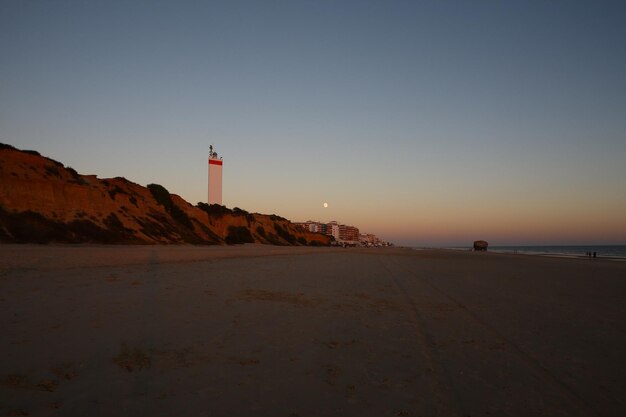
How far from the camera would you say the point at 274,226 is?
251 ft

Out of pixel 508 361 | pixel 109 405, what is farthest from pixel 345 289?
pixel 109 405

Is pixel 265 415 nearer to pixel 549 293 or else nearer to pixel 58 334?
pixel 58 334

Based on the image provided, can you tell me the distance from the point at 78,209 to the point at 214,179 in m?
35.0

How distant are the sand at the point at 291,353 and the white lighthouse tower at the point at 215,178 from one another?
51775 millimetres

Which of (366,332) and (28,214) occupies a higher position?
(28,214)

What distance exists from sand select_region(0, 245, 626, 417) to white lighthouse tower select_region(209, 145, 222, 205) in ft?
170

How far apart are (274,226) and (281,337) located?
70.9 metres

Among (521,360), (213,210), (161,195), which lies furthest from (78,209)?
(521,360)

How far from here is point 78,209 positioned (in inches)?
1050

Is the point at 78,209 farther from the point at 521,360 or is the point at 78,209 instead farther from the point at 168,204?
the point at 521,360

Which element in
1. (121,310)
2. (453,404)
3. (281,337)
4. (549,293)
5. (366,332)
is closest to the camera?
(453,404)

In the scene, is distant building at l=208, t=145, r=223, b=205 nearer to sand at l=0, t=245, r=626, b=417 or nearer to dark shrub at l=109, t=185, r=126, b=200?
dark shrub at l=109, t=185, r=126, b=200

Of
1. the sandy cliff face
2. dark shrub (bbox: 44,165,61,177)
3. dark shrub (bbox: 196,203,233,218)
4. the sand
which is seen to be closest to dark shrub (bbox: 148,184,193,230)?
the sandy cliff face

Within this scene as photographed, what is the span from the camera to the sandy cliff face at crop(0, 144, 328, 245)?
2209 centimetres
